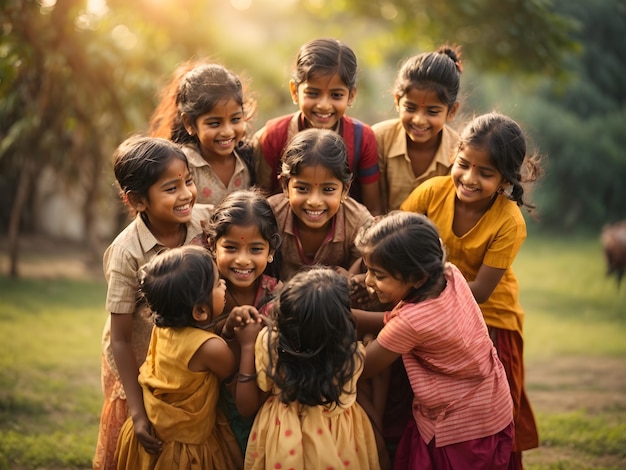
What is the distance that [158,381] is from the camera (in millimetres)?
2691

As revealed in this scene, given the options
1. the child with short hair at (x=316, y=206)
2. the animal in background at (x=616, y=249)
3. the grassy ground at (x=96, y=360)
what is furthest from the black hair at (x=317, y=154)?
the animal in background at (x=616, y=249)

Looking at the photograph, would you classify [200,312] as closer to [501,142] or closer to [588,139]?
[501,142]

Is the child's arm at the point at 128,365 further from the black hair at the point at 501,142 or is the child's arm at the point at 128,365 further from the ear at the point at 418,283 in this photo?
the black hair at the point at 501,142

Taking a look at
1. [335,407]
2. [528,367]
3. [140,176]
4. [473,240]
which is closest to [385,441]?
[335,407]

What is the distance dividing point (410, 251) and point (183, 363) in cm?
93

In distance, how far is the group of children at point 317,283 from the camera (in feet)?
8.54

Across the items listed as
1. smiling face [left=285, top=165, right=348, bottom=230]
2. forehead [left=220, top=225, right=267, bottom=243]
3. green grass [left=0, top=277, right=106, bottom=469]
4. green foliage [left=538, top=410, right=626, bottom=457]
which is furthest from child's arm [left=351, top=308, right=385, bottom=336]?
green foliage [left=538, top=410, right=626, bottom=457]

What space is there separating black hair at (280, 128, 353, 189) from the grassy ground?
2.10m

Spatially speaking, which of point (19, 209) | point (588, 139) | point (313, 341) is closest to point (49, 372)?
point (19, 209)

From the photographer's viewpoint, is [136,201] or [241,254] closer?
[241,254]

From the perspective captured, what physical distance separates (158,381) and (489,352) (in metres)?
Answer: 1.29

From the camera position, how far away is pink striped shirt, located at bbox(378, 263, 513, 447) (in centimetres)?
262

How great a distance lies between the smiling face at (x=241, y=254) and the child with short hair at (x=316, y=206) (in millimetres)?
247

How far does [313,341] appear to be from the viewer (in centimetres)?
255
